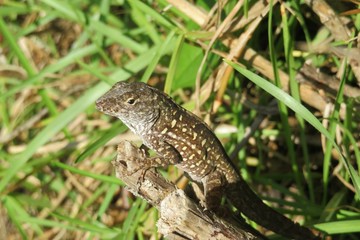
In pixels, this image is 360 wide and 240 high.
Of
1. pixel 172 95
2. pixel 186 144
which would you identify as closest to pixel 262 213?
pixel 186 144

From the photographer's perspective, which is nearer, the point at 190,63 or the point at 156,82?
the point at 190,63

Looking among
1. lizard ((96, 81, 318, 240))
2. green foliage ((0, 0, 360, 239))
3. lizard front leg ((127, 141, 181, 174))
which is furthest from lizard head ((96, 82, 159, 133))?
green foliage ((0, 0, 360, 239))

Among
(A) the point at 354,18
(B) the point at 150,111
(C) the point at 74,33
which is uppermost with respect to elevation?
(A) the point at 354,18

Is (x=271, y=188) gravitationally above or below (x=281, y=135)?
below

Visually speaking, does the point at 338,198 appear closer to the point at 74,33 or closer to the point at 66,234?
the point at 66,234

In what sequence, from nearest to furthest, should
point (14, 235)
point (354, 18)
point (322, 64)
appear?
point (354, 18) < point (322, 64) < point (14, 235)

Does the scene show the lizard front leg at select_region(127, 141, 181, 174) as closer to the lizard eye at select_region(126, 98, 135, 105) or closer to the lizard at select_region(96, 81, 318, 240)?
the lizard at select_region(96, 81, 318, 240)

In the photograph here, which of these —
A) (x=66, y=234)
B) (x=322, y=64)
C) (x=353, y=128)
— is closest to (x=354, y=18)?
(x=322, y=64)
